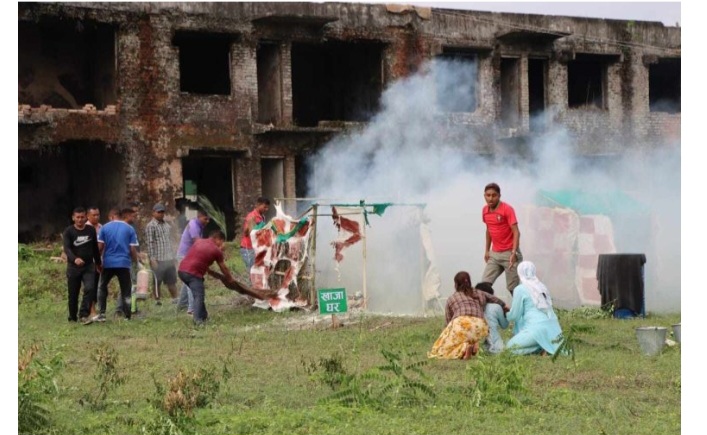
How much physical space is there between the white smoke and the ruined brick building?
1.52ft

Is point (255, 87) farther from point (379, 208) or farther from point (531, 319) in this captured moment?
point (531, 319)

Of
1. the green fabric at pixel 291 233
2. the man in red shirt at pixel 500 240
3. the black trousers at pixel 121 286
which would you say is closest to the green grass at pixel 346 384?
the man in red shirt at pixel 500 240

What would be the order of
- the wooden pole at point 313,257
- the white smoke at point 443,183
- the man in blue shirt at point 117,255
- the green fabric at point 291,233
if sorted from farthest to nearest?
the white smoke at point 443,183 < the green fabric at point 291,233 < the wooden pole at point 313,257 < the man in blue shirt at point 117,255

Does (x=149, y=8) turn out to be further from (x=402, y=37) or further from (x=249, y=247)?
(x=249, y=247)

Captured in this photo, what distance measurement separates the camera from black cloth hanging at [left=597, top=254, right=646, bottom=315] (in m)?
14.7

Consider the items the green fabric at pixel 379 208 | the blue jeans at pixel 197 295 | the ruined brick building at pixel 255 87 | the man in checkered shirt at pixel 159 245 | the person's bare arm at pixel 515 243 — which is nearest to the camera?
the person's bare arm at pixel 515 243

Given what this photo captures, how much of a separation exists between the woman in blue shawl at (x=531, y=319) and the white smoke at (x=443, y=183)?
4.70 m

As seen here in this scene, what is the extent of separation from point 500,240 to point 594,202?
394 centimetres

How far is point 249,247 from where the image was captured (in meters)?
17.0

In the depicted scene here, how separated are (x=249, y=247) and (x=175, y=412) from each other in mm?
9349

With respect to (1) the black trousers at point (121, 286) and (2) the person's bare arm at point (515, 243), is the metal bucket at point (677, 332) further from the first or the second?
(1) the black trousers at point (121, 286)

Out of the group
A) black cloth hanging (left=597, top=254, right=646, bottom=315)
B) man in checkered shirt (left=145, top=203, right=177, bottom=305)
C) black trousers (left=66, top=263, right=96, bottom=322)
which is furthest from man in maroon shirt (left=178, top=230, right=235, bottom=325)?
black cloth hanging (left=597, top=254, right=646, bottom=315)

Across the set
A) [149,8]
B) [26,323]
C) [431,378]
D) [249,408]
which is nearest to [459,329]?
[431,378]

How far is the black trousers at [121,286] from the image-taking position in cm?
1534
